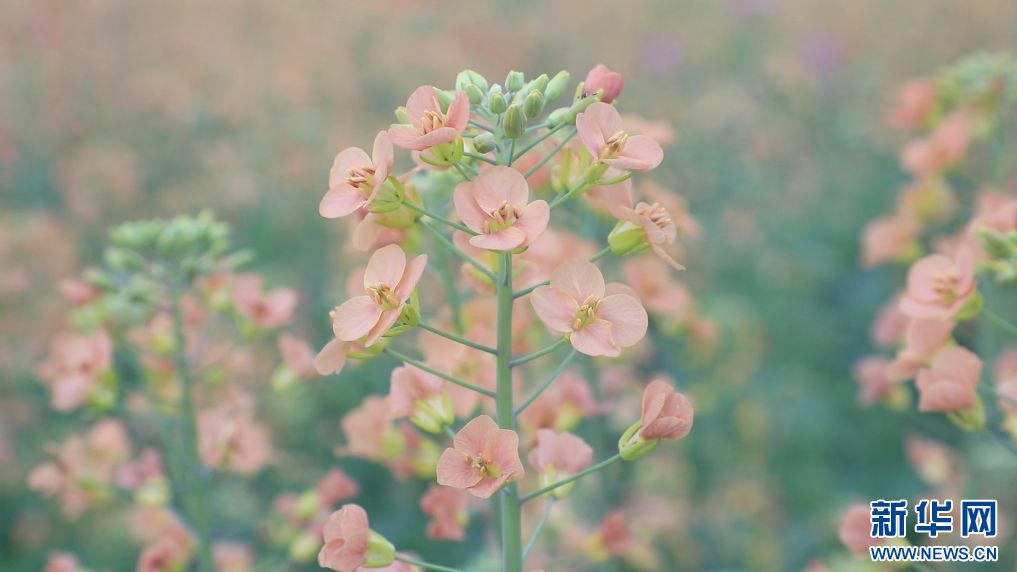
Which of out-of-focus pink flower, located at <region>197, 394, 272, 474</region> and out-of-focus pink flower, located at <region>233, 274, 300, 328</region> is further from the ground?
out-of-focus pink flower, located at <region>233, 274, 300, 328</region>

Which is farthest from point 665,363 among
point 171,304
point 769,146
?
point 171,304

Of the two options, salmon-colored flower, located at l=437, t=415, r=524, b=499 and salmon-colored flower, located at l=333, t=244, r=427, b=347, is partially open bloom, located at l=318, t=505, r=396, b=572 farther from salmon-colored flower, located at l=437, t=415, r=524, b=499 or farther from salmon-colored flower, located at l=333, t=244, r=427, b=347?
salmon-colored flower, located at l=333, t=244, r=427, b=347

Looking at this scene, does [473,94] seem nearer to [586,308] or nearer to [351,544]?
[586,308]

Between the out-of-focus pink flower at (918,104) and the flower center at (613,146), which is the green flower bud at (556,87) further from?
the out-of-focus pink flower at (918,104)

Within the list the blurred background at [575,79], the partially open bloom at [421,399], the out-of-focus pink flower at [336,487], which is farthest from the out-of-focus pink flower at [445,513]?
the blurred background at [575,79]

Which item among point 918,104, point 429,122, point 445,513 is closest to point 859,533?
point 445,513

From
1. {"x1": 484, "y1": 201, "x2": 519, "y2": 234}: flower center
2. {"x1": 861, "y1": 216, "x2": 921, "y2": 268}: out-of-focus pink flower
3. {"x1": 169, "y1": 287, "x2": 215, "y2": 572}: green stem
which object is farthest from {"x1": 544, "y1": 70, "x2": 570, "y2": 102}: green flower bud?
{"x1": 861, "y1": 216, "x2": 921, "y2": 268}: out-of-focus pink flower
